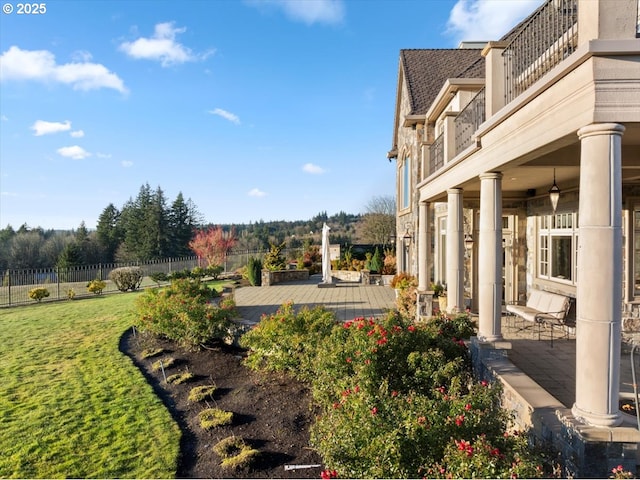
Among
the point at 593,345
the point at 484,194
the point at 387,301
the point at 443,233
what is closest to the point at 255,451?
the point at 593,345

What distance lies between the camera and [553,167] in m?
6.42

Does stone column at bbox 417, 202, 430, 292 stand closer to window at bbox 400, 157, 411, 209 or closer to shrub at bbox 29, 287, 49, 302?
window at bbox 400, 157, 411, 209

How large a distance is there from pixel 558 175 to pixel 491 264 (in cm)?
330

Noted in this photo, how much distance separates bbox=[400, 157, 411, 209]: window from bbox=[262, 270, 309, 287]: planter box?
728 centimetres

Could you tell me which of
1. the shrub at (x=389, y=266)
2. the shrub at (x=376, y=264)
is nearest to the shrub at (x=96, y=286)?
the shrub at (x=376, y=264)

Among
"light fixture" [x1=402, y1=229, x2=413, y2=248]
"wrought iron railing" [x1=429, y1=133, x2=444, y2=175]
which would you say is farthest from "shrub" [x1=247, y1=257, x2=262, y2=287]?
"wrought iron railing" [x1=429, y1=133, x2=444, y2=175]

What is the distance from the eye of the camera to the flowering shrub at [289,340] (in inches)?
275

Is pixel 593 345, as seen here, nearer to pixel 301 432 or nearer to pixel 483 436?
pixel 483 436

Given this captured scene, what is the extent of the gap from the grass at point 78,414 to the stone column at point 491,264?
481cm

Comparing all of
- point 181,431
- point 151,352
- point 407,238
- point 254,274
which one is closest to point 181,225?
point 254,274

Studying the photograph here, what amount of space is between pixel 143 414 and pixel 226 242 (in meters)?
30.5

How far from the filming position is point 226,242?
36031 mm

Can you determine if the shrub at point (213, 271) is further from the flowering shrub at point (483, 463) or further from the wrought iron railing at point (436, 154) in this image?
the flowering shrub at point (483, 463)

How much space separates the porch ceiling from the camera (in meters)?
4.73
